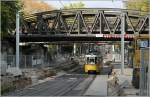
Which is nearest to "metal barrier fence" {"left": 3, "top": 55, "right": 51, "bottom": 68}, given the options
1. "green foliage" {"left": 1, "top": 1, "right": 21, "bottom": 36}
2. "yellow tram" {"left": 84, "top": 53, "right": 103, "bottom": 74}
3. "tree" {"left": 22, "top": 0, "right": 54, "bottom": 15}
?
"yellow tram" {"left": 84, "top": 53, "right": 103, "bottom": 74}

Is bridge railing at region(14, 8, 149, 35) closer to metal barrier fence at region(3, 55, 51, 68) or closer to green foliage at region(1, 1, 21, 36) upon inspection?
metal barrier fence at region(3, 55, 51, 68)

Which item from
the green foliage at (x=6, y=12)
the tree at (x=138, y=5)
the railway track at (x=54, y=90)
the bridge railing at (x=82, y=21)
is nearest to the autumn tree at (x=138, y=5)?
the tree at (x=138, y=5)

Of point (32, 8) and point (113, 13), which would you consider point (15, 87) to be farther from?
point (32, 8)

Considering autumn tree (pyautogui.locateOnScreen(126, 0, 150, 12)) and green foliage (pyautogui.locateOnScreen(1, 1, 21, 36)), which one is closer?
green foliage (pyautogui.locateOnScreen(1, 1, 21, 36))

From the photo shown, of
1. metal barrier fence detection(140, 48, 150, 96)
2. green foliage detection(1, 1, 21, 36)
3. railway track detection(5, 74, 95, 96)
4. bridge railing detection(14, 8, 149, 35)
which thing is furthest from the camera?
bridge railing detection(14, 8, 149, 35)

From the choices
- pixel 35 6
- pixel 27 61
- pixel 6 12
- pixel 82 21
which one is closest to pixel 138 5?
pixel 82 21

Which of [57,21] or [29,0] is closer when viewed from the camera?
[57,21]

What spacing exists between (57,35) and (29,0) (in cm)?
4121

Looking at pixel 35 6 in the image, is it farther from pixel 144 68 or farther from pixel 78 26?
pixel 144 68

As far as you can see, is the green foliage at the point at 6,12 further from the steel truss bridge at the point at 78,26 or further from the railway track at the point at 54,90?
the steel truss bridge at the point at 78,26

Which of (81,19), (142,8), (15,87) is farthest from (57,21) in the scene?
(15,87)

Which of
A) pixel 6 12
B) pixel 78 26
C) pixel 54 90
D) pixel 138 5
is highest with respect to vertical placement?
pixel 138 5

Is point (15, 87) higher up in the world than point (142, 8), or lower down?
lower down

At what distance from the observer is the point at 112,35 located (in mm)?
77062
